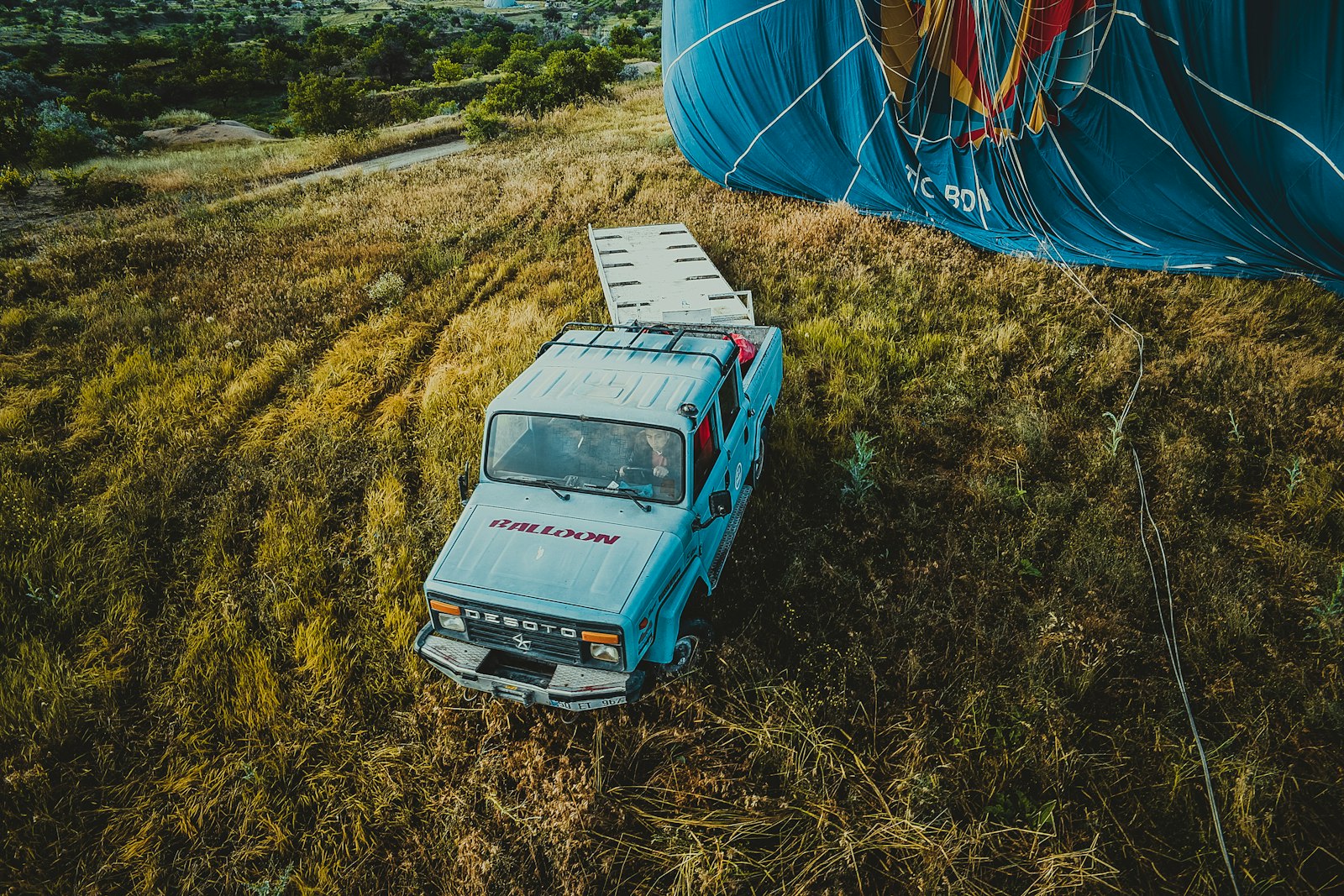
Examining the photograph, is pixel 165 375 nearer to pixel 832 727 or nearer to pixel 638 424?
pixel 638 424

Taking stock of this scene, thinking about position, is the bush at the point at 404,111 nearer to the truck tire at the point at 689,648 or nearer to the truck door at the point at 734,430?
the truck door at the point at 734,430

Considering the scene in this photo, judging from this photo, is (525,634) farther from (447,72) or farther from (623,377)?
(447,72)

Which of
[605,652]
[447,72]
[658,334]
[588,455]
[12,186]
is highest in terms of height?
[658,334]

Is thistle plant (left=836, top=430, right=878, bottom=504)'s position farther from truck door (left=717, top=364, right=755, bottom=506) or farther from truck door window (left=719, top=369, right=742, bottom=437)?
truck door window (left=719, top=369, right=742, bottom=437)

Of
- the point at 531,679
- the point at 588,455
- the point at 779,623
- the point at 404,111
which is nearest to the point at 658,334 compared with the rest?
the point at 588,455

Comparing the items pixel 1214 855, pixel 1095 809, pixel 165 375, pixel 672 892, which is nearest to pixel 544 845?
pixel 672 892

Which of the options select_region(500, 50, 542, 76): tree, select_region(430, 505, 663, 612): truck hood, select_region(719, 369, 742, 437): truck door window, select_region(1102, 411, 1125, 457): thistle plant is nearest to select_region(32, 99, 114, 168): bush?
select_region(500, 50, 542, 76): tree
